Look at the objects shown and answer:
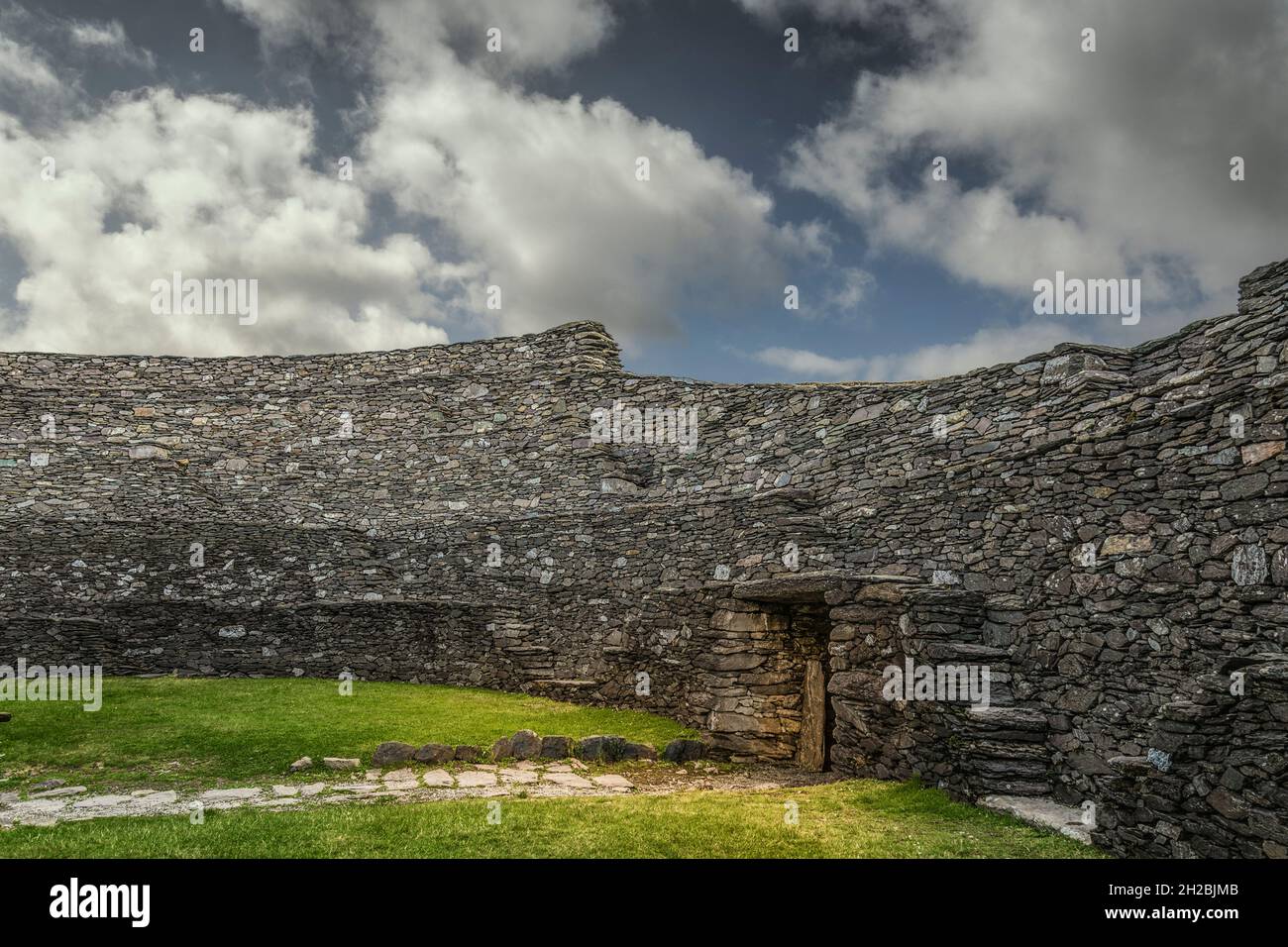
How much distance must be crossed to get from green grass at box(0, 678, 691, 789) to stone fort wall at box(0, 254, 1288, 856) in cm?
193

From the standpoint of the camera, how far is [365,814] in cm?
838

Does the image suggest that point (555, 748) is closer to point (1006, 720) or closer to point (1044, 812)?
point (1006, 720)

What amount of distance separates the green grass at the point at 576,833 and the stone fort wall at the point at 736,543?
1175mm

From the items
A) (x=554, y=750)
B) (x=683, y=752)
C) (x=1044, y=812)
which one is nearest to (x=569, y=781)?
(x=554, y=750)


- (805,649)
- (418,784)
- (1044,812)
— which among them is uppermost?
(805,649)

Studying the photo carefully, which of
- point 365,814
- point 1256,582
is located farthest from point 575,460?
point 1256,582

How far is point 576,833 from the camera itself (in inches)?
299

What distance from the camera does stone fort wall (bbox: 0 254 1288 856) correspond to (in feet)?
29.5

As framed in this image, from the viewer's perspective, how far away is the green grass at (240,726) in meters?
11.9

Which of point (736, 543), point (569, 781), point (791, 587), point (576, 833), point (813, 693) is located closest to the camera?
point (576, 833)

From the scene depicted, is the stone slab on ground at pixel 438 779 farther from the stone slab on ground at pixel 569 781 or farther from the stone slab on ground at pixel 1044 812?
the stone slab on ground at pixel 1044 812

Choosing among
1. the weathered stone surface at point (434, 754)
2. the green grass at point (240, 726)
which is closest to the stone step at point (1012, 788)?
the green grass at point (240, 726)

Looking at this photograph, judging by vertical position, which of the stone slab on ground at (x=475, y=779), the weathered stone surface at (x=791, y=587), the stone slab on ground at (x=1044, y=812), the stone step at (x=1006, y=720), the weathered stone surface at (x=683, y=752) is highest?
the weathered stone surface at (x=791, y=587)

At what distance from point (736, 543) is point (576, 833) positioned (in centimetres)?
1084
